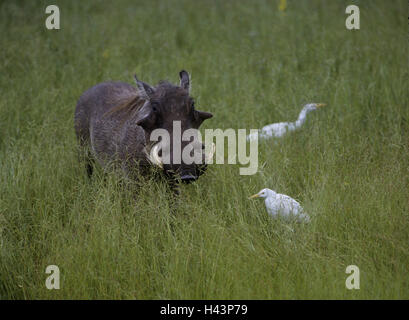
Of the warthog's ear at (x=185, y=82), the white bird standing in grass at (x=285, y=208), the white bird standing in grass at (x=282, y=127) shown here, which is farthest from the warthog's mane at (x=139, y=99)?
the white bird standing in grass at (x=282, y=127)

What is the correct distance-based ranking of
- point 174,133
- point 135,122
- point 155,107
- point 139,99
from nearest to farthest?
point 174,133
point 155,107
point 135,122
point 139,99

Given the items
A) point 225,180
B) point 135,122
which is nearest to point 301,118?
point 225,180

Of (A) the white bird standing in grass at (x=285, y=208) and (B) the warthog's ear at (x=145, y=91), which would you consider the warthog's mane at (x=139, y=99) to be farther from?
(A) the white bird standing in grass at (x=285, y=208)

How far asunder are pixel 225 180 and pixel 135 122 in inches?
36.1

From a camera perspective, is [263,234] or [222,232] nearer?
[222,232]

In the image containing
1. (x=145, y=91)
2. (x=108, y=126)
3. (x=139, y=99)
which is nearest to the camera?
(x=145, y=91)

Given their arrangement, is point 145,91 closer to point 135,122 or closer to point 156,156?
point 135,122

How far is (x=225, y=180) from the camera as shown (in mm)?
4105

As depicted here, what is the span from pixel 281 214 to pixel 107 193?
129cm

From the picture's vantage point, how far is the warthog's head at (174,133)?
323 cm

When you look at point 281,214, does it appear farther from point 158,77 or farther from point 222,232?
point 158,77

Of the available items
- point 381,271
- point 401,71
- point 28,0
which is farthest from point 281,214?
point 28,0

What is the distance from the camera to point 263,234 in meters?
3.55

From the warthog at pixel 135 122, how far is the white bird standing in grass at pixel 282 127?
1.21m
